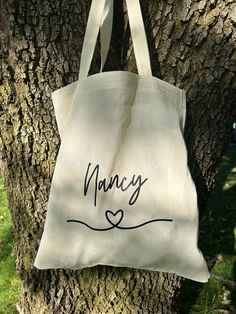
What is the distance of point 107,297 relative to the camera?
6.19ft

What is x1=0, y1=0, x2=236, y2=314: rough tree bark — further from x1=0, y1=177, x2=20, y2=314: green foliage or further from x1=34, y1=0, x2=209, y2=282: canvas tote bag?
x1=0, y1=177, x2=20, y2=314: green foliage

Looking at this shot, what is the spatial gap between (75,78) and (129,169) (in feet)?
1.44

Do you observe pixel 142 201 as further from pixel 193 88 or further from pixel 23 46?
pixel 23 46

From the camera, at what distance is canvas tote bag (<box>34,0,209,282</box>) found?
1396 mm

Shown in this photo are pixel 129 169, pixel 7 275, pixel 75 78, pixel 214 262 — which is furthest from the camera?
pixel 214 262

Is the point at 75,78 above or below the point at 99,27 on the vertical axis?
below

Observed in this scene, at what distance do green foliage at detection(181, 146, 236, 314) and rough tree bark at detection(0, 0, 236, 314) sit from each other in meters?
1.07

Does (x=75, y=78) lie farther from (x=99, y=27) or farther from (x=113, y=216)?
(x=113, y=216)

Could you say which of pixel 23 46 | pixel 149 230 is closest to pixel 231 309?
pixel 149 230

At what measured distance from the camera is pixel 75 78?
1.64 m

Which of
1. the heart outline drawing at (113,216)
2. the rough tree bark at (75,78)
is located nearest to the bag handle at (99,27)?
the rough tree bark at (75,78)

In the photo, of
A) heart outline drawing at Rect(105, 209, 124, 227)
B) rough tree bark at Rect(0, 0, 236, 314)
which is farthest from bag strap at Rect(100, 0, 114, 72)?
heart outline drawing at Rect(105, 209, 124, 227)

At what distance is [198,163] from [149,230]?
0.45 meters

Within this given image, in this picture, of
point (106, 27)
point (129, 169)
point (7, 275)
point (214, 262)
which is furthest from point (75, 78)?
point (214, 262)
